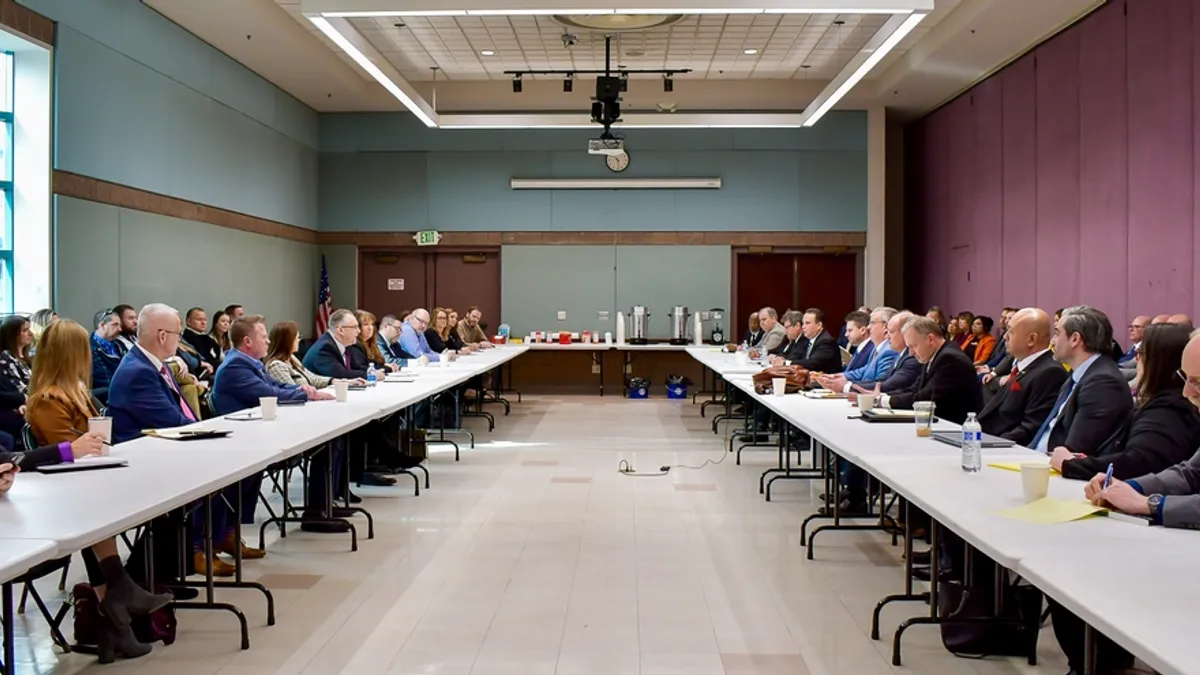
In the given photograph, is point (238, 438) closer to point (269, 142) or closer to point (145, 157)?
point (145, 157)

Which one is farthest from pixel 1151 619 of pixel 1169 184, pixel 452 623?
pixel 1169 184

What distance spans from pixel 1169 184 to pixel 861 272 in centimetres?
649

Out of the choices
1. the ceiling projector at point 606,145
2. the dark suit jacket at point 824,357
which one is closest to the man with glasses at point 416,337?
the ceiling projector at point 606,145

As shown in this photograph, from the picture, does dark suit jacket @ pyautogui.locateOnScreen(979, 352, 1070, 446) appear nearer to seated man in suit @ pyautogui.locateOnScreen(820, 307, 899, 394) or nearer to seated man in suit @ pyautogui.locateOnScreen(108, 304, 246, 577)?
seated man in suit @ pyautogui.locateOnScreen(820, 307, 899, 394)

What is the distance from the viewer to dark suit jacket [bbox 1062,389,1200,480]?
313 cm

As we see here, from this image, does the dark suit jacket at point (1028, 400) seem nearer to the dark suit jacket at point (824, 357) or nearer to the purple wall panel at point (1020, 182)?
the dark suit jacket at point (824, 357)

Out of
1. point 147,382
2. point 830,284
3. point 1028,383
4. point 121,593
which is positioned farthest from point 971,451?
point 830,284

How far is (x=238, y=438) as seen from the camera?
428cm

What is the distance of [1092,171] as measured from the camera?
9.12 meters

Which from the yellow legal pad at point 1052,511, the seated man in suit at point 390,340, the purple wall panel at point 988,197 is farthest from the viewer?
the purple wall panel at point 988,197

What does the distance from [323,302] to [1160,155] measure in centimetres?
1010

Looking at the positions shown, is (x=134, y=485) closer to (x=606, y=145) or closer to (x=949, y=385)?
(x=949, y=385)

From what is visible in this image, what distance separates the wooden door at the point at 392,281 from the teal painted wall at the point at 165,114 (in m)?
1.69

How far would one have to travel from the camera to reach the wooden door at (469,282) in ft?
48.2
